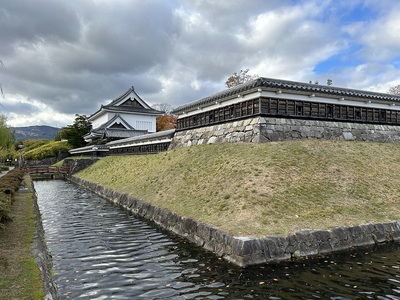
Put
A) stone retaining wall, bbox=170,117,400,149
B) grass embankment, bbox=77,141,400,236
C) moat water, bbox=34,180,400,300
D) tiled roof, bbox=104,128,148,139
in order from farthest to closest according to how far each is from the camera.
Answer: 1. tiled roof, bbox=104,128,148,139
2. stone retaining wall, bbox=170,117,400,149
3. grass embankment, bbox=77,141,400,236
4. moat water, bbox=34,180,400,300

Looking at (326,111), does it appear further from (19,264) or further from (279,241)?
(19,264)

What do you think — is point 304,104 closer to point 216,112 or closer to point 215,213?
point 216,112

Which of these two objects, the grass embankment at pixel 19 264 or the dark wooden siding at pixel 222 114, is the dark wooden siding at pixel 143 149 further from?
the grass embankment at pixel 19 264

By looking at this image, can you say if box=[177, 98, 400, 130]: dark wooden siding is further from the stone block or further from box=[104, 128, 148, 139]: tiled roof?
box=[104, 128, 148, 139]: tiled roof

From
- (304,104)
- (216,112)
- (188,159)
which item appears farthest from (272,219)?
(216,112)

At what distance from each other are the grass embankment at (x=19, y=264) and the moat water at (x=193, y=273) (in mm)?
973

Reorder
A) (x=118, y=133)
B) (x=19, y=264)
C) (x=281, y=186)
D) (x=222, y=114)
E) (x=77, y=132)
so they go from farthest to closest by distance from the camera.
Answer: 1. (x=77, y=132)
2. (x=118, y=133)
3. (x=222, y=114)
4. (x=281, y=186)
5. (x=19, y=264)

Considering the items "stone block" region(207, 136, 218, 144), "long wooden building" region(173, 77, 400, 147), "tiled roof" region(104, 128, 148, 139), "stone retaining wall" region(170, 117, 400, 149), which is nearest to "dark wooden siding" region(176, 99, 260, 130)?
"long wooden building" region(173, 77, 400, 147)

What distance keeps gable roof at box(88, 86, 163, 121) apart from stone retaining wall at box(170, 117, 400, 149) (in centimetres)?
3340

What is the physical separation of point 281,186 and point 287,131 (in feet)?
21.0

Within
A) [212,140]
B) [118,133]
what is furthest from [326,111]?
[118,133]

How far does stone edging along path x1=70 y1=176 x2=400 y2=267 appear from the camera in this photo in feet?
26.2

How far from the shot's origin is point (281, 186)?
11938mm

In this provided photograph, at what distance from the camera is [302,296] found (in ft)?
20.6
